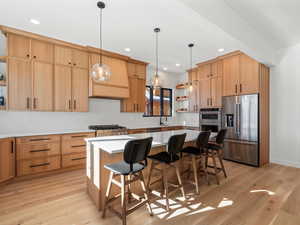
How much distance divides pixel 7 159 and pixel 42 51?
88.6 inches

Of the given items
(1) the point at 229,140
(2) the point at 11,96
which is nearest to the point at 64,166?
(2) the point at 11,96

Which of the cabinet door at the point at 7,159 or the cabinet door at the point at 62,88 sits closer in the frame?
the cabinet door at the point at 7,159

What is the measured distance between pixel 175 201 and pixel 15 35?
423 cm

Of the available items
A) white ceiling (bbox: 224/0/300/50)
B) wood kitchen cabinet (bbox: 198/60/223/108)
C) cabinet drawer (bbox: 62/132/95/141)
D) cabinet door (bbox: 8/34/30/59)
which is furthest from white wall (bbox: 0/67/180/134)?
white ceiling (bbox: 224/0/300/50)

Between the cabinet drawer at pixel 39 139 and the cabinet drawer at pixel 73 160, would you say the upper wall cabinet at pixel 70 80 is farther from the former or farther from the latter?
the cabinet drawer at pixel 73 160

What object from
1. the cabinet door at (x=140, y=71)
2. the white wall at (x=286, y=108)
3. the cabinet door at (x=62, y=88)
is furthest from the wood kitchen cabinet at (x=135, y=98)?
the white wall at (x=286, y=108)

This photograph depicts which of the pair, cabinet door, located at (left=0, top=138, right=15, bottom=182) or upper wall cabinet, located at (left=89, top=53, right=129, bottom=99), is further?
upper wall cabinet, located at (left=89, top=53, right=129, bottom=99)

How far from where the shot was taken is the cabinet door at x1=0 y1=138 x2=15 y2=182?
2678 mm

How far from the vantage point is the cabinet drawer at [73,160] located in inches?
134

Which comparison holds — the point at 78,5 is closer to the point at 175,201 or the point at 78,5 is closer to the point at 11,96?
the point at 11,96

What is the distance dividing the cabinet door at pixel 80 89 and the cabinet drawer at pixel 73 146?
790 millimetres

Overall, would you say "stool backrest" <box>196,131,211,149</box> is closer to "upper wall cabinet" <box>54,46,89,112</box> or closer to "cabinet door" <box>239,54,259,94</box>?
"cabinet door" <box>239,54,259,94</box>

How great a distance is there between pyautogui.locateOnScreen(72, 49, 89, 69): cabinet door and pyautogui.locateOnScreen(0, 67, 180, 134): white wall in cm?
93

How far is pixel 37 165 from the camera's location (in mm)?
3119
